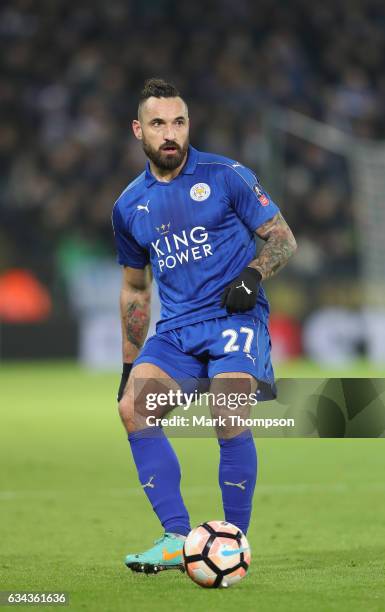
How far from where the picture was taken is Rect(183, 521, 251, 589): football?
15.5 ft

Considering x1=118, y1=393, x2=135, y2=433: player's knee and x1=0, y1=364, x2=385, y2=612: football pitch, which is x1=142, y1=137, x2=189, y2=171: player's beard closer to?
x1=118, y1=393, x2=135, y2=433: player's knee

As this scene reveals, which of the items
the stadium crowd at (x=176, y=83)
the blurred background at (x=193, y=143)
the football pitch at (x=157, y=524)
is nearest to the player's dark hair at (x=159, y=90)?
the football pitch at (x=157, y=524)

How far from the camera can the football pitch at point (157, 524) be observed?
180 inches

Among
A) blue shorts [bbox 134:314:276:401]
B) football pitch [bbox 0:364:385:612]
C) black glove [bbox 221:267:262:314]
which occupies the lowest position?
football pitch [bbox 0:364:385:612]

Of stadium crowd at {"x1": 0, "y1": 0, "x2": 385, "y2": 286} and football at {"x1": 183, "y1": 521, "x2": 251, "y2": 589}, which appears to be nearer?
football at {"x1": 183, "y1": 521, "x2": 251, "y2": 589}

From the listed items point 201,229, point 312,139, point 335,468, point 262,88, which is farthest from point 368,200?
point 201,229

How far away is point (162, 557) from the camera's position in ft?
16.5

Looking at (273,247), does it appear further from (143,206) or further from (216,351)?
(143,206)

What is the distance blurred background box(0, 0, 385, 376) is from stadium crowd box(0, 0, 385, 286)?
28 millimetres

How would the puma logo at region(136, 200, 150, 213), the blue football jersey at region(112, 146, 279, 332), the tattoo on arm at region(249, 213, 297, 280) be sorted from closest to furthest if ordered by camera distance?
the tattoo on arm at region(249, 213, 297, 280) → the blue football jersey at region(112, 146, 279, 332) → the puma logo at region(136, 200, 150, 213)

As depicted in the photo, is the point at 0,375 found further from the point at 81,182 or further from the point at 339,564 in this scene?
the point at 339,564

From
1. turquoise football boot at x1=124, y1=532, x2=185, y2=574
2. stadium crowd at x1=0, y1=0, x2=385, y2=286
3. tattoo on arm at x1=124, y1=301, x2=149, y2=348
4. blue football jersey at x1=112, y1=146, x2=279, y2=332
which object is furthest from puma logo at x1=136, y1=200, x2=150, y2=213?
stadium crowd at x1=0, y1=0, x2=385, y2=286

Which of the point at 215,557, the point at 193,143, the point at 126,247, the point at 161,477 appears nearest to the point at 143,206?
the point at 126,247

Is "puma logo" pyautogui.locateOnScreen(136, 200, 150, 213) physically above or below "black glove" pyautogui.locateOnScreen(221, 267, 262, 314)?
above
